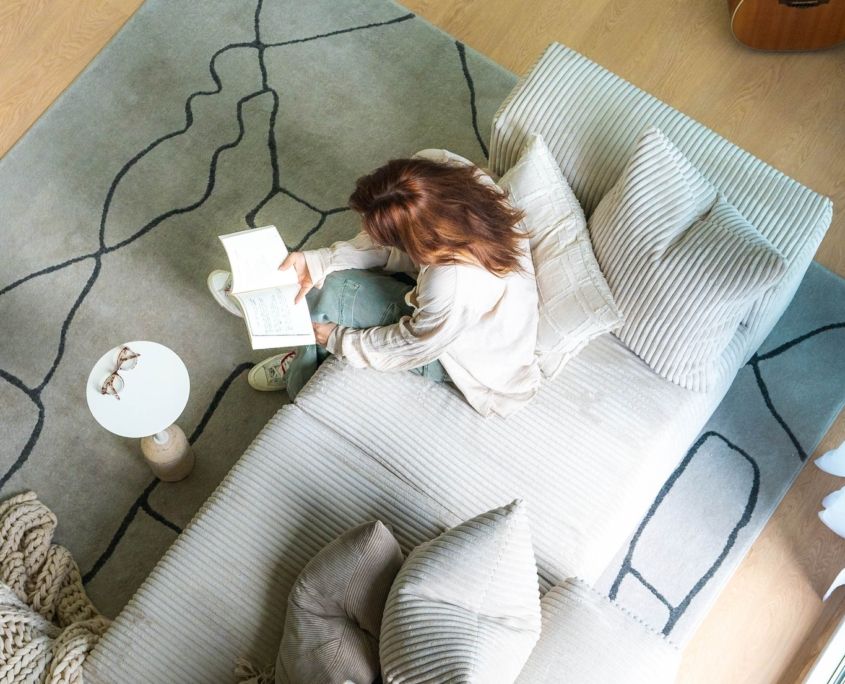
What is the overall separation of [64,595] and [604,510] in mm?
1200

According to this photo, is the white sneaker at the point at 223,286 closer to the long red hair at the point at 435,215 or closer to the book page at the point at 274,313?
the book page at the point at 274,313

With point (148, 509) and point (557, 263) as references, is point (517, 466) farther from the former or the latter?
point (148, 509)

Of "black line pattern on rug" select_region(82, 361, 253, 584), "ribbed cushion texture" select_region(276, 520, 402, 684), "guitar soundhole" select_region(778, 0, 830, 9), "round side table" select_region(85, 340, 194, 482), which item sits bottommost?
"black line pattern on rug" select_region(82, 361, 253, 584)

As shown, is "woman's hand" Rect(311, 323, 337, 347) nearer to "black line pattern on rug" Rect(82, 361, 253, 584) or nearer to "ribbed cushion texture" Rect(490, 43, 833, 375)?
"black line pattern on rug" Rect(82, 361, 253, 584)

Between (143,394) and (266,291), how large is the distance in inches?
12.8

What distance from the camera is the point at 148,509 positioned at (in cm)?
202

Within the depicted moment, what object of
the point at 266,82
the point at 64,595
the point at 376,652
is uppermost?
the point at 266,82

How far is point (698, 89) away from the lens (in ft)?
8.17

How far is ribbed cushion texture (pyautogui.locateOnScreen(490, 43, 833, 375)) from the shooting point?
1699 millimetres

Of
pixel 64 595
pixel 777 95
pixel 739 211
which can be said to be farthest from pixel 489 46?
pixel 64 595

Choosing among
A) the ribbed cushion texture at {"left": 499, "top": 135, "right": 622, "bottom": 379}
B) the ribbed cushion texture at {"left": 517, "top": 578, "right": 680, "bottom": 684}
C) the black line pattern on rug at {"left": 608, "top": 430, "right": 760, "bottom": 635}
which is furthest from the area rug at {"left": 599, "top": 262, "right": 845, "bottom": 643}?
the ribbed cushion texture at {"left": 499, "top": 135, "right": 622, "bottom": 379}

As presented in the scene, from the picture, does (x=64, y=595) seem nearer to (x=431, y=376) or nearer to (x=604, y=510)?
(x=431, y=376)

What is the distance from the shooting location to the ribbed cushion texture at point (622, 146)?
1699 millimetres

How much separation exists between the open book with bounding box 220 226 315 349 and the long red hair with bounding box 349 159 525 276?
0.30 metres
